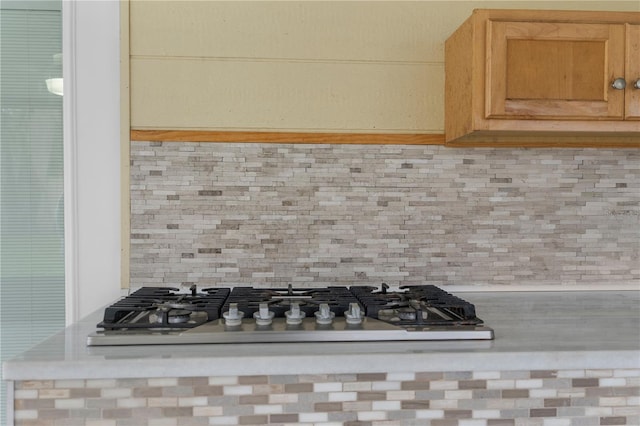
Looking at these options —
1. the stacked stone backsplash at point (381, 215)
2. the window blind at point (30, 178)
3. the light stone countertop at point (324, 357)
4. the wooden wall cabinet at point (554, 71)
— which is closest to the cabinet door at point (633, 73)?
the wooden wall cabinet at point (554, 71)

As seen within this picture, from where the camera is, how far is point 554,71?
65.0 inches

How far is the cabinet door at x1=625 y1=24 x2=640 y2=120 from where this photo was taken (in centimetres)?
166

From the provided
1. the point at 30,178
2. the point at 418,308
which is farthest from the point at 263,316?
the point at 30,178

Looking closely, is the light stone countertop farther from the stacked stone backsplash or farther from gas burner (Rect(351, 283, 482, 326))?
the stacked stone backsplash

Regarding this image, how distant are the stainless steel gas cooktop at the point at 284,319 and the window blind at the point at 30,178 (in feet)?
1.59

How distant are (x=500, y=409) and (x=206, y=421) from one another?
65cm

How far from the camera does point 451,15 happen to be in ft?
6.55

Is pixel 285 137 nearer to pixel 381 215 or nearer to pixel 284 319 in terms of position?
pixel 381 215

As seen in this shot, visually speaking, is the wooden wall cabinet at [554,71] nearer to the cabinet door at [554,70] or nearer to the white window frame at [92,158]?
the cabinet door at [554,70]

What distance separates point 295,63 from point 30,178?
1.00 meters

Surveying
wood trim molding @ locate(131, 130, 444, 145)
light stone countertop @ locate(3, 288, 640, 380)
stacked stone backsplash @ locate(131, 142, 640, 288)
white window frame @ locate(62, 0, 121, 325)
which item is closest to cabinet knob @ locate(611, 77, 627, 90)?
stacked stone backsplash @ locate(131, 142, 640, 288)

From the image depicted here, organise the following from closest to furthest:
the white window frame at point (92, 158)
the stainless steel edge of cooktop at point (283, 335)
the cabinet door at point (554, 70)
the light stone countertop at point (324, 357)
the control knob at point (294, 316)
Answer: the light stone countertop at point (324, 357) < the stainless steel edge of cooktop at point (283, 335) < the control knob at point (294, 316) < the cabinet door at point (554, 70) < the white window frame at point (92, 158)

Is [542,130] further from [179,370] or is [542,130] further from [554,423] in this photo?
[179,370]

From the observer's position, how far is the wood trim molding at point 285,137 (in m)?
1.92
